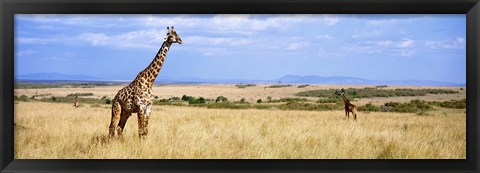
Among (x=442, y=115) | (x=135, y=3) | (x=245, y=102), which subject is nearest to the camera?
(x=135, y=3)

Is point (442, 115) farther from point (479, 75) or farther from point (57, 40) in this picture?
point (57, 40)

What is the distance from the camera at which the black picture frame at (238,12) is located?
173 inches

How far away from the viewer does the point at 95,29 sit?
5.21m

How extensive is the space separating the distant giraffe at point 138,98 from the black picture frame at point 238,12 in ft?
3.04

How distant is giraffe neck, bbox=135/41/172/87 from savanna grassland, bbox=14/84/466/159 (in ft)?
1.04

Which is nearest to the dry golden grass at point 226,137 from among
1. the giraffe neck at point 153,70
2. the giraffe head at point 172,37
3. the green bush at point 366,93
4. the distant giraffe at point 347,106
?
the green bush at point 366,93

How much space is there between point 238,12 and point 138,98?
1.65m

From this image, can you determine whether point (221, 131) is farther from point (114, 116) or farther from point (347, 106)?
point (347, 106)

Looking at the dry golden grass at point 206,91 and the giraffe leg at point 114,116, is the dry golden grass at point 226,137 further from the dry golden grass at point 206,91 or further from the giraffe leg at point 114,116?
the dry golden grass at point 206,91

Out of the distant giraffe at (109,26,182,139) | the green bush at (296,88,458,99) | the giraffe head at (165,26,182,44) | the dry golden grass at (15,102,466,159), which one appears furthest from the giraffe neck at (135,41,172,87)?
the green bush at (296,88,458,99)

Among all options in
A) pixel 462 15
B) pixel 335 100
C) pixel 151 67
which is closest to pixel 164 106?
pixel 151 67

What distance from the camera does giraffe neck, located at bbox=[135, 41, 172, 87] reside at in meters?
5.41

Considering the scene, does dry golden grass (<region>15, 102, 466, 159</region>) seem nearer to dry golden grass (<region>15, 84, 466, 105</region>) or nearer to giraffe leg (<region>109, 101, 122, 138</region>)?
giraffe leg (<region>109, 101, 122, 138</region>)

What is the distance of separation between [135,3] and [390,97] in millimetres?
4334
